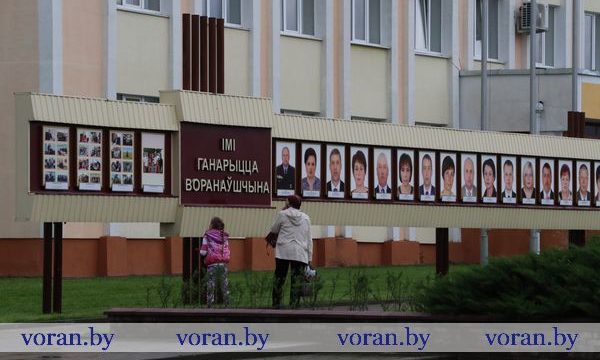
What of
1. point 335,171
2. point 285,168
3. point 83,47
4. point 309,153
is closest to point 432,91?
point 83,47

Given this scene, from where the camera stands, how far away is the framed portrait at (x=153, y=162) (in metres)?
24.9

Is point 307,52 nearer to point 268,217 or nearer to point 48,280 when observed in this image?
point 268,217

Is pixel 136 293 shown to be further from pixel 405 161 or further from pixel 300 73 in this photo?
pixel 300 73

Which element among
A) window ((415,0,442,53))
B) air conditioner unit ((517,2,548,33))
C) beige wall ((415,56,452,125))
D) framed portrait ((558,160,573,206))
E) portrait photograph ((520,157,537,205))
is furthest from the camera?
air conditioner unit ((517,2,548,33))

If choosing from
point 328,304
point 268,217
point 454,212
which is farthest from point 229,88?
point 328,304

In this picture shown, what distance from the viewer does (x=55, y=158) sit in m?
23.4

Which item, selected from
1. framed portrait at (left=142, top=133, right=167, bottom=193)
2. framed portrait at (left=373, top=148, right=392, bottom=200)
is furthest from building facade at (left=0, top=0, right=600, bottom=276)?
framed portrait at (left=142, top=133, right=167, bottom=193)

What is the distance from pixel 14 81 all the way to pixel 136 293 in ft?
31.9

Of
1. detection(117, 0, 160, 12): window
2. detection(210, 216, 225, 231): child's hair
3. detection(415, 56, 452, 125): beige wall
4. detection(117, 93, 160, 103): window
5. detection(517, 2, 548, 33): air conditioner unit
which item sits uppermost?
detection(517, 2, 548, 33): air conditioner unit

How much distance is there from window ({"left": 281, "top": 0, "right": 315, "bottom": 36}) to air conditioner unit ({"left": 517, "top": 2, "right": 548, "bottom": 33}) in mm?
9864

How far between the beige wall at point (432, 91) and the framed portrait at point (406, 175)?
18492 mm

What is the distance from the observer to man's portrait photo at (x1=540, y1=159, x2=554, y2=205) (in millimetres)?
34344

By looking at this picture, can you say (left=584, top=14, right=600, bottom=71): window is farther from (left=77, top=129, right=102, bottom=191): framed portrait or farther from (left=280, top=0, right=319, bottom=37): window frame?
(left=77, top=129, right=102, bottom=191): framed portrait

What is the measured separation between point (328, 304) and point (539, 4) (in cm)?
3385
